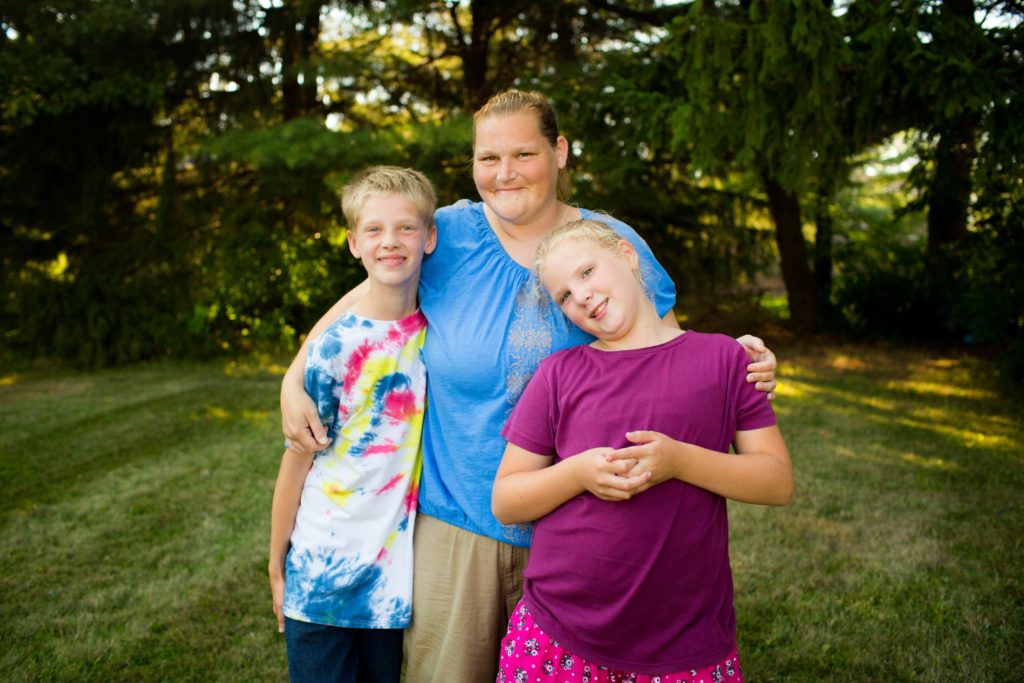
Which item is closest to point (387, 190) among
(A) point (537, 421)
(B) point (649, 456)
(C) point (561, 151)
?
(C) point (561, 151)

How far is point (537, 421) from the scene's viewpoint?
63.7 inches

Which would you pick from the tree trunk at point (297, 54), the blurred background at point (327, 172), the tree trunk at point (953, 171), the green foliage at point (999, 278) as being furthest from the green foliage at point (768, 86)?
the tree trunk at point (297, 54)

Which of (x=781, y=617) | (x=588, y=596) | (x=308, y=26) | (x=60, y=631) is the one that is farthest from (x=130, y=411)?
(x=588, y=596)

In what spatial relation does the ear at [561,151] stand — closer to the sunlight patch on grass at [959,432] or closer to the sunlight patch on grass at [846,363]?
the sunlight patch on grass at [959,432]

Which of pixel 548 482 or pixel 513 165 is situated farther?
pixel 513 165

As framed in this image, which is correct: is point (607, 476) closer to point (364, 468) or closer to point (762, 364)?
point (762, 364)

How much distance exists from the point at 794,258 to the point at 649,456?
9.42m

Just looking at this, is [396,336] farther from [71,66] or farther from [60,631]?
[71,66]

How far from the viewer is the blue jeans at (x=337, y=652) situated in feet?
6.03

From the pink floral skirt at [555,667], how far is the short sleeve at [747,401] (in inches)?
18.5

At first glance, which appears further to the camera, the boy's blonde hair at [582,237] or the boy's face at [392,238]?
the boy's face at [392,238]

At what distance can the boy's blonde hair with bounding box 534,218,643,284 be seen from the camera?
167 centimetres

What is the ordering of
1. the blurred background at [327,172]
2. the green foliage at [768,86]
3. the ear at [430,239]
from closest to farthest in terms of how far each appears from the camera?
the ear at [430,239] → the green foliage at [768,86] → the blurred background at [327,172]

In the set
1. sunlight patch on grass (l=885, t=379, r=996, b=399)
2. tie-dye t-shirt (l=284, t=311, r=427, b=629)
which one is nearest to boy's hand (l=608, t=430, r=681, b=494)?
tie-dye t-shirt (l=284, t=311, r=427, b=629)
